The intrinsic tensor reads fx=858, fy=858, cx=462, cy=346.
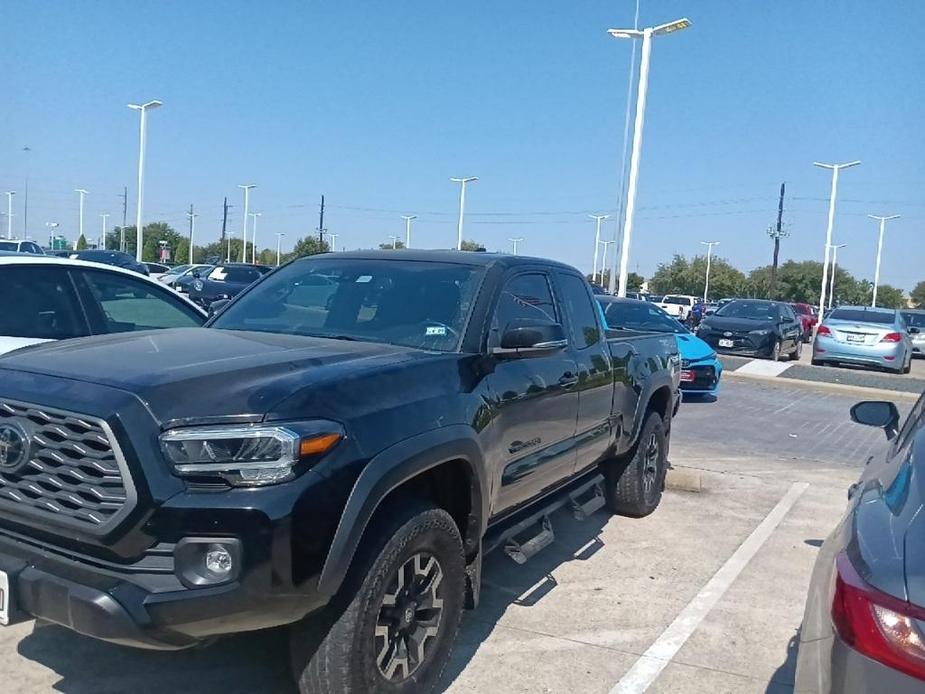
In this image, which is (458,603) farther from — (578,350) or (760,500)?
(760,500)

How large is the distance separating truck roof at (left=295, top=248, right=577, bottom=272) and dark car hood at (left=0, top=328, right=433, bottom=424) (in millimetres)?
834

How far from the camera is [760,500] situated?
742 centimetres

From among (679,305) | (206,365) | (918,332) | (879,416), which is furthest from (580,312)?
(679,305)

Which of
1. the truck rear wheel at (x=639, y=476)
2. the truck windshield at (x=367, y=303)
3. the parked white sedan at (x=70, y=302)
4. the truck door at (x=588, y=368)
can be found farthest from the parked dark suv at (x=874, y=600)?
the parked white sedan at (x=70, y=302)

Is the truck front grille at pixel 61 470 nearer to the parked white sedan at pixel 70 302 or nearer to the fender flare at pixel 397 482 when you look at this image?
the fender flare at pixel 397 482

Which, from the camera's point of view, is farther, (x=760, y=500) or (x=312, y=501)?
(x=760, y=500)

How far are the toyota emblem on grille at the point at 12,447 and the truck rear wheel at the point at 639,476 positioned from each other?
4346 mm

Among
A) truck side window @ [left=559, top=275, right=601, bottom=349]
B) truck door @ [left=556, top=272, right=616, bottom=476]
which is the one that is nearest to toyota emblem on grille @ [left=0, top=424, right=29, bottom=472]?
truck door @ [left=556, top=272, right=616, bottom=476]

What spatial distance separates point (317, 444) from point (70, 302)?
3375mm

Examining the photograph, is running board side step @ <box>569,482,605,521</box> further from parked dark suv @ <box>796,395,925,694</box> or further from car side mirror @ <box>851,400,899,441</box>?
parked dark suv @ <box>796,395,925,694</box>

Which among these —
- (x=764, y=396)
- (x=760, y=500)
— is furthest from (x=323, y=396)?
(x=764, y=396)

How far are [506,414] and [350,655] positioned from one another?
1.37 m

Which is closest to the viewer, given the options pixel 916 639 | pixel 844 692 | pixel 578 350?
pixel 916 639

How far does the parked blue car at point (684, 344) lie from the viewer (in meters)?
12.7
